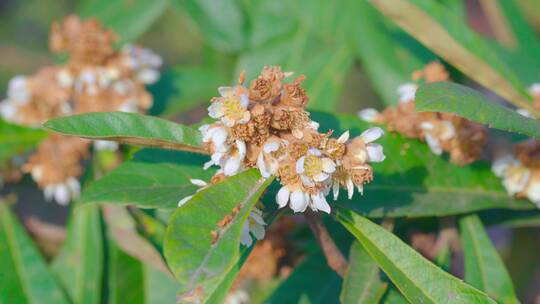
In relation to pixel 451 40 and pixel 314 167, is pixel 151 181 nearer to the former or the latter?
pixel 314 167

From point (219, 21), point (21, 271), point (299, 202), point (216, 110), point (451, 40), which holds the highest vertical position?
point (219, 21)

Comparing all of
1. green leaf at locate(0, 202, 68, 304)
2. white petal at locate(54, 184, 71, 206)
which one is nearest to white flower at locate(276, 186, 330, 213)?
green leaf at locate(0, 202, 68, 304)

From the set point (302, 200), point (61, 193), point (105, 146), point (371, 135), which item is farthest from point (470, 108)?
point (61, 193)

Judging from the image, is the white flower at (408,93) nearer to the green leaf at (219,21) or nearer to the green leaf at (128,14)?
the green leaf at (219,21)

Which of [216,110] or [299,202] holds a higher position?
[216,110]

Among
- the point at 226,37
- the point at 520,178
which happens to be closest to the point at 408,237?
the point at 520,178

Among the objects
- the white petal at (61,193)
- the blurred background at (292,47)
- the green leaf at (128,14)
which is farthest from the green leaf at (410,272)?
the green leaf at (128,14)

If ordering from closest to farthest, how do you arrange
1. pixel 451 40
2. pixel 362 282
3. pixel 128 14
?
pixel 362 282 → pixel 451 40 → pixel 128 14
